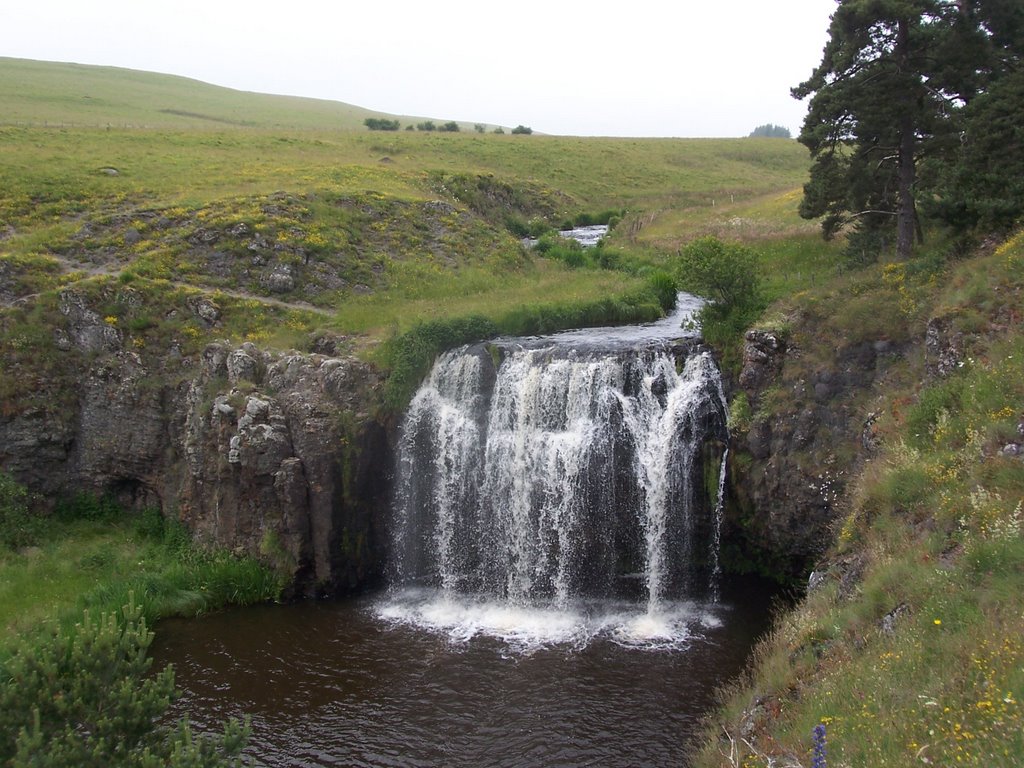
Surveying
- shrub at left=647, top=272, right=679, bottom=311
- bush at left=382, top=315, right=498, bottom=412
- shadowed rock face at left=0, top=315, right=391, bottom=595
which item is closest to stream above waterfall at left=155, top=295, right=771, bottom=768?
bush at left=382, top=315, right=498, bottom=412

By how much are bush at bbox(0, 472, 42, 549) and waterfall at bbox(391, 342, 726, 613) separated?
12.0m

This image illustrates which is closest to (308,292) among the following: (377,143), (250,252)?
(250,252)

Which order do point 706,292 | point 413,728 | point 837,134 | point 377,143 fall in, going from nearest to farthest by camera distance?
point 413,728 < point 837,134 < point 706,292 < point 377,143

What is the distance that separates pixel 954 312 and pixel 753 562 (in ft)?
29.1

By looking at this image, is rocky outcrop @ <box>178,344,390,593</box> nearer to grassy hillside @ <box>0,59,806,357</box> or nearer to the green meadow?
the green meadow

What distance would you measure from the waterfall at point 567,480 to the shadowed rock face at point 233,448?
5.28 feet

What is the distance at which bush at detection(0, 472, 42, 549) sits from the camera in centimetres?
2439

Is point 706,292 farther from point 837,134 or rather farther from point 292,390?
point 292,390

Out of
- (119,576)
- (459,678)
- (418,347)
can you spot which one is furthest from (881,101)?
(119,576)

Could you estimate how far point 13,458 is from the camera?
86.8 feet

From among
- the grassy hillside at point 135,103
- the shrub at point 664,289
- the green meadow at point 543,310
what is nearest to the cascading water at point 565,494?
the green meadow at point 543,310

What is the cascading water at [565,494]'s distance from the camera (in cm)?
2184

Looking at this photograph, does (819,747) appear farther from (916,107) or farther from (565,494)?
(916,107)

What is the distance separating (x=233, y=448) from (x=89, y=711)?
1362cm
